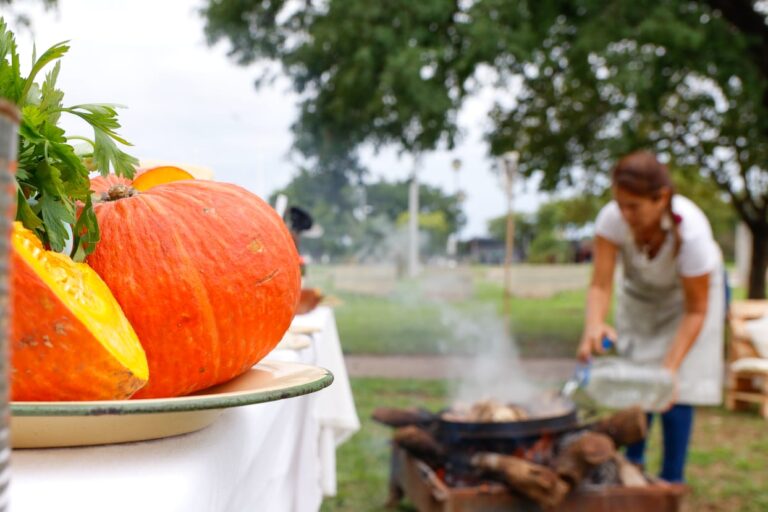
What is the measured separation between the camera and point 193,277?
86 centimetres

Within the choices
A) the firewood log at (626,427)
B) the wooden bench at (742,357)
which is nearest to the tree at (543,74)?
the wooden bench at (742,357)

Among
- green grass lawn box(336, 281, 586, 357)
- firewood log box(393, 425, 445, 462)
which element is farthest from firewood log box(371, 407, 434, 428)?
green grass lawn box(336, 281, 586, 357)

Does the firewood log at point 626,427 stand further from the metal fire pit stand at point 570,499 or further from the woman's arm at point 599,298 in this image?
the woman's arm at point 599,298

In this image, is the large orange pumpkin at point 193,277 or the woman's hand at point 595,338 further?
the woman's hand at point 595,338

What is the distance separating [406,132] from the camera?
952cm

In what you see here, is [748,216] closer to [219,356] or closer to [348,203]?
[348,203]

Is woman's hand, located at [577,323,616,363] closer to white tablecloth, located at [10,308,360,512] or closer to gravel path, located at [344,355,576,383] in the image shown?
white tablecloth, located at [10,308,360,512]

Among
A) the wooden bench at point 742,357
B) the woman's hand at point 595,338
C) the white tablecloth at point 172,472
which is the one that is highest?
the white tablecloth at point 172,472

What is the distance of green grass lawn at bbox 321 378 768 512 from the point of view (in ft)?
14.1

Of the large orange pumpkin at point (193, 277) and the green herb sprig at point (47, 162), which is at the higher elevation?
the green herb sprig at point (47, 162)

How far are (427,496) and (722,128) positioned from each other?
354 inches

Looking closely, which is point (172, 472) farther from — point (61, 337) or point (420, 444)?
point (420, 444)

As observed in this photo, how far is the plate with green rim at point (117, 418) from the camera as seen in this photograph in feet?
2.10

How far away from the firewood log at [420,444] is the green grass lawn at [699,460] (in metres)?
0.73
